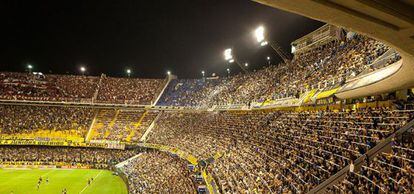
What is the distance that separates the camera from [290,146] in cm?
2009

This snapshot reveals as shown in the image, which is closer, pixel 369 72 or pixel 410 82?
pixel 410 82

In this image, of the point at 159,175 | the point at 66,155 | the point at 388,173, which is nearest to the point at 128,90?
the point at 66,155

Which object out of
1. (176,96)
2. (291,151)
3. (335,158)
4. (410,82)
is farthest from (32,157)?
(410,82)

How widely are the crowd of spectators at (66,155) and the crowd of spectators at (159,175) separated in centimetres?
629

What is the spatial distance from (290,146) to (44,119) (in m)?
51.1

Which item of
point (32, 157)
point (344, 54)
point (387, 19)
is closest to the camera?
point (387, 19)

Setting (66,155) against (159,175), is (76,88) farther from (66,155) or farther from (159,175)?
(159,175)

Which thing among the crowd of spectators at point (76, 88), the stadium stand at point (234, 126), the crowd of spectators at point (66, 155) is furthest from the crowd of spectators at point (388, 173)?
the crowd of spectators at point (76, 88)

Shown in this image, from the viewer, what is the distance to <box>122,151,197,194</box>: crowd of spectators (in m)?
26.0

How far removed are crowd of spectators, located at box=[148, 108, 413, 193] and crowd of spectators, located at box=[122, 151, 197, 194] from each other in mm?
2317

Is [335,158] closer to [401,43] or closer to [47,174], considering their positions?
[401,43]

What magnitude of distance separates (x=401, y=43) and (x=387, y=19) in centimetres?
120

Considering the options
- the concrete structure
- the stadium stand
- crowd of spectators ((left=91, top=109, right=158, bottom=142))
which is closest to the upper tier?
the stadium stand

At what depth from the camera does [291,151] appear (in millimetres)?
19438
